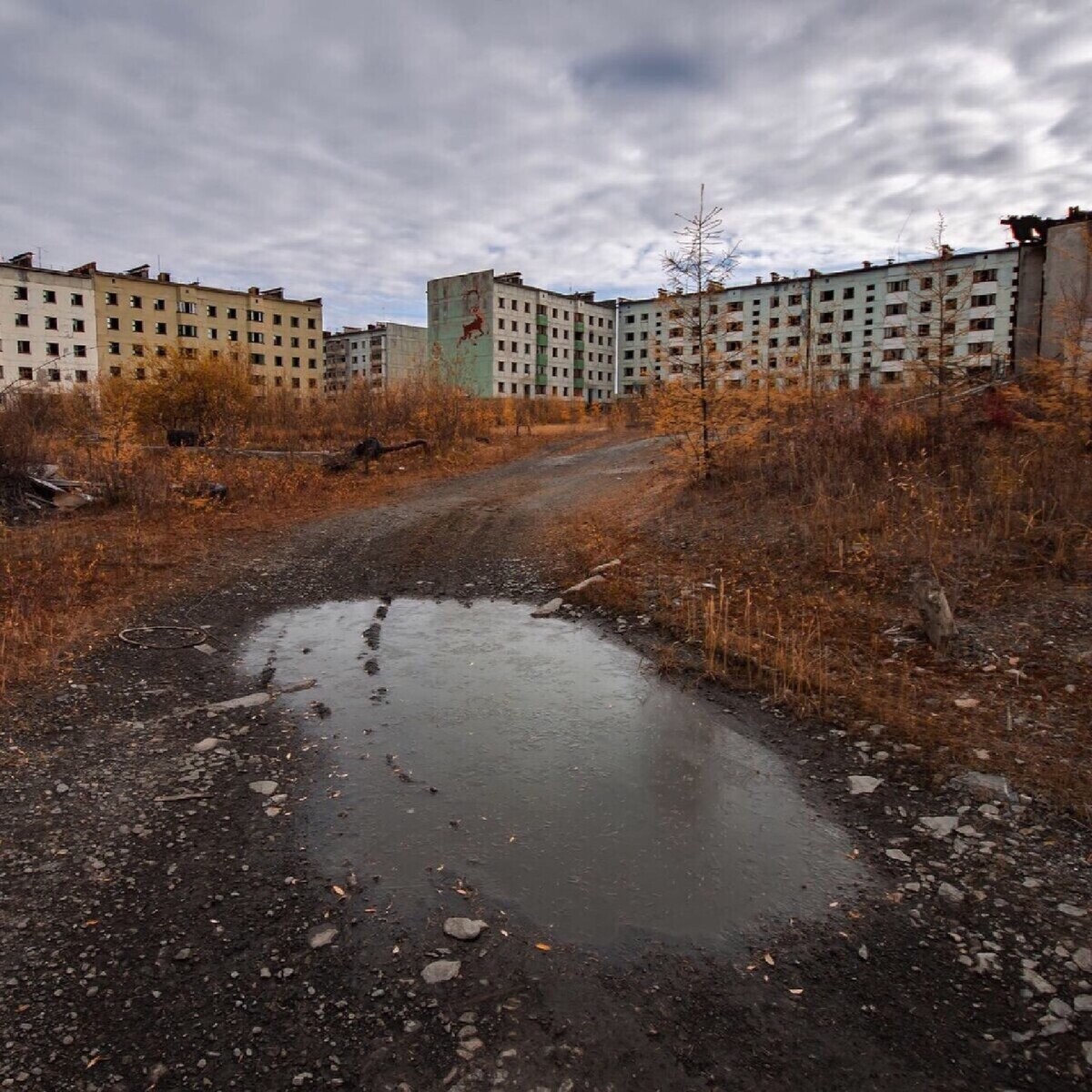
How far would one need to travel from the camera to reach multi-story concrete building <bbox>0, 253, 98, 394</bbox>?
2306 inches

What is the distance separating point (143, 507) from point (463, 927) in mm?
10622

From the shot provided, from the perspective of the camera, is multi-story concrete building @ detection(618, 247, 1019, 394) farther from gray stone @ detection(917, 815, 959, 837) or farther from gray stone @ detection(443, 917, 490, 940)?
gray stone @ detection(443, 917, 490, 940)

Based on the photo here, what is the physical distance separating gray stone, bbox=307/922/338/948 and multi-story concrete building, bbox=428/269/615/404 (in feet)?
202

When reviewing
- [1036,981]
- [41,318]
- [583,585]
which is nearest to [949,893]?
[1036,981]

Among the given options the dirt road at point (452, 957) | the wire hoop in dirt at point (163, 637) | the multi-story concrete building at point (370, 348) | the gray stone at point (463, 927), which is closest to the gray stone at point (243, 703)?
the dirt road at point (452, 957)

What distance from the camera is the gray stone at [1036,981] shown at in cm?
250

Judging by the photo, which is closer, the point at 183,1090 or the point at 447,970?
the point at 183,1090

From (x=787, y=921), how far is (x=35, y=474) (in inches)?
524

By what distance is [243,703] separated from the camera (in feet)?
16.5

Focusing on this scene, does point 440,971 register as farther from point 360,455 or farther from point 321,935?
point 360,455

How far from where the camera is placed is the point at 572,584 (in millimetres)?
8203

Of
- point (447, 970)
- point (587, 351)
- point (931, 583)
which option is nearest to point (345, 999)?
point (447, 970)

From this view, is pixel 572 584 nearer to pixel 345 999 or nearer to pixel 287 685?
pixel 287 685

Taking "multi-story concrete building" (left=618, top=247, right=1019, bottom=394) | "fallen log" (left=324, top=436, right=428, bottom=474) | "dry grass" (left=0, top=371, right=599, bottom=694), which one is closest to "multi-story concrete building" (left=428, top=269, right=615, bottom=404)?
"multi-story concrete building" (left=618, top=247, right=1019, bottom=394)
